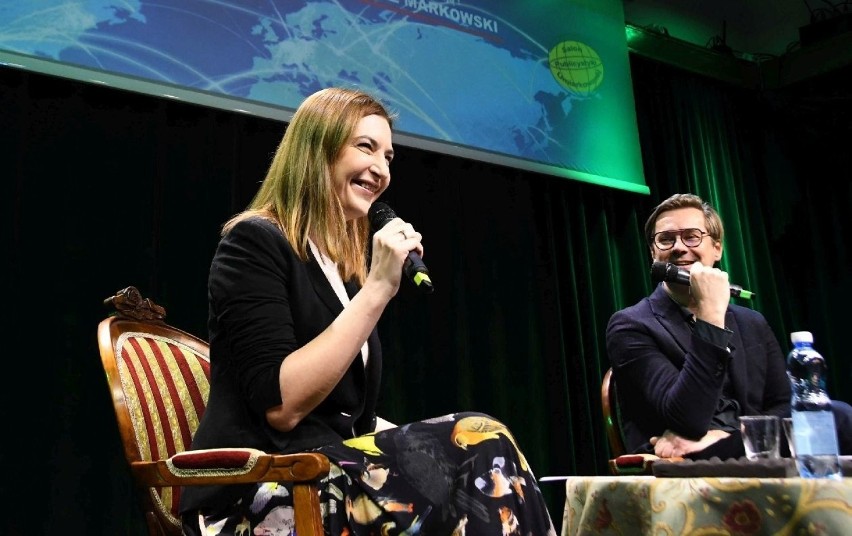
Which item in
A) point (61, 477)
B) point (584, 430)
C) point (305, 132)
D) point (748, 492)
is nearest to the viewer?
point (748, 492)

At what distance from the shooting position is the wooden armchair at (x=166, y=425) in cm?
114

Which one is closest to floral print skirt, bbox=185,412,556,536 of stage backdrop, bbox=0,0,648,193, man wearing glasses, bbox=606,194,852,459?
man wearing glasses, bbox=606,194,852,459

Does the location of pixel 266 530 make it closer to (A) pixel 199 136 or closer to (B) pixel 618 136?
(A) pixel 199 136

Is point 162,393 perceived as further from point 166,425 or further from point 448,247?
point 448,247

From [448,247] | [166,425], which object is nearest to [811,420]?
[166,425]

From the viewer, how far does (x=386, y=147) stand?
1.58 m

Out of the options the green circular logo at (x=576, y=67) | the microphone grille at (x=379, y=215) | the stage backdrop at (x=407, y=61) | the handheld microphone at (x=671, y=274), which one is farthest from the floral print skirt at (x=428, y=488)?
the green circular logo at (x=576, y=67)

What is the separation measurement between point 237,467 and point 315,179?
55 centimetres

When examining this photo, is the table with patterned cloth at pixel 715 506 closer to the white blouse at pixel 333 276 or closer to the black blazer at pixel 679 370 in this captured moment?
the white blouse at pixel 333 276

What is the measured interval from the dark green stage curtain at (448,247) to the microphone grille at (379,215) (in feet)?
4.52

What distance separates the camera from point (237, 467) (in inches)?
46.7

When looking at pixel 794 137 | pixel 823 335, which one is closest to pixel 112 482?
pixel 823 335

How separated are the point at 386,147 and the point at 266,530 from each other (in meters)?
0.74

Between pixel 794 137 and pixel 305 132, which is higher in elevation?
pixel 794 137
